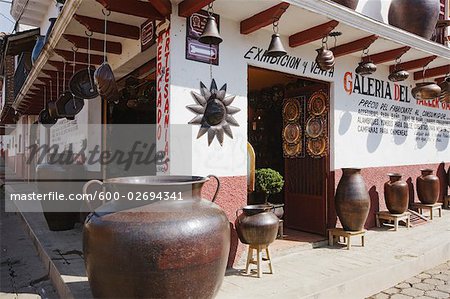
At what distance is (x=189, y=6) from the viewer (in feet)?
13.0

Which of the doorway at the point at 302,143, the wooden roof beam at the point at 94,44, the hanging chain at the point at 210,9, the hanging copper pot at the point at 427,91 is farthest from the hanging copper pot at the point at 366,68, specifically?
the wooden roof beam at the point at 94,44

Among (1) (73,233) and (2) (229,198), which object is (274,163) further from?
(1) (73,233)

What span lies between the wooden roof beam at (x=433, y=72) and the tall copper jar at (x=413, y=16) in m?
0.89

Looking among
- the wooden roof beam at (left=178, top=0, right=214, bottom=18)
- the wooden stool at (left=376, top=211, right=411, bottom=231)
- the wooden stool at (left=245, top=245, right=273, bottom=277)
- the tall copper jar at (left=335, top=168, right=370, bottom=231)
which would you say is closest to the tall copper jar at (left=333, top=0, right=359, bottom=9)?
the tall copper jar at (left=335, top=168, right=370, bottom=231)

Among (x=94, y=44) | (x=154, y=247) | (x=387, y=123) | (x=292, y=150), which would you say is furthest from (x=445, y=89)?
(x=154, y=247)

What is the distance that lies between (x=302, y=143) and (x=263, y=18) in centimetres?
263

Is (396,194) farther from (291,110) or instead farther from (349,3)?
(349,3)

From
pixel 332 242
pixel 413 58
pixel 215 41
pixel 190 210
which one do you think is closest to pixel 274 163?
pixel 332 242

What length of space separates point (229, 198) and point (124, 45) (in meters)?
3.04

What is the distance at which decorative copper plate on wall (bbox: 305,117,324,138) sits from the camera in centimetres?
603

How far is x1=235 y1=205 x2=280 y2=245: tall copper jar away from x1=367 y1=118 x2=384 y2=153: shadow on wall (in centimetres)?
309

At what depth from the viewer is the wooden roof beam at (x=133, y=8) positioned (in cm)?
391

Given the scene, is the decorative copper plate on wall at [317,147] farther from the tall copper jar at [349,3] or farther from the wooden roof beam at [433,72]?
the wooden roof beam at [433,72]

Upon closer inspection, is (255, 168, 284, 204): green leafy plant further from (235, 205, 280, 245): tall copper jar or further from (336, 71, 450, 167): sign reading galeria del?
(235, 205, 280, 245): tall copper jar
